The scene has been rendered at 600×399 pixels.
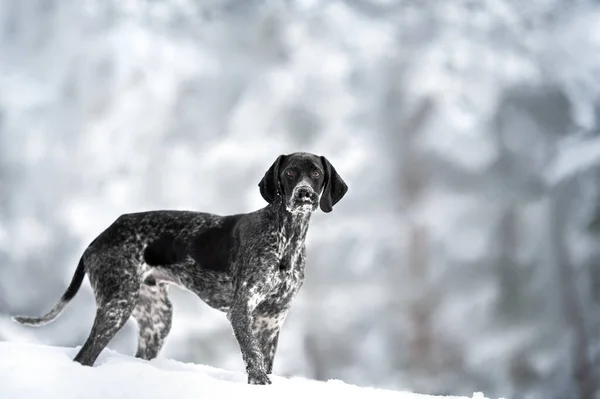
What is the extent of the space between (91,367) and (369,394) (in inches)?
80.1

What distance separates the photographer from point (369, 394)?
5348 mm

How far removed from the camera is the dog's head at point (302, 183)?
17.2 feet

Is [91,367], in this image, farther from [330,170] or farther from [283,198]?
[330,170]

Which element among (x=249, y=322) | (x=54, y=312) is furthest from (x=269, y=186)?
(x=54, y=312)

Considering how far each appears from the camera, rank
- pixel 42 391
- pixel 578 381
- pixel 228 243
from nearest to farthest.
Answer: pixel 42 391, pixel 228 243, pixel 578 381

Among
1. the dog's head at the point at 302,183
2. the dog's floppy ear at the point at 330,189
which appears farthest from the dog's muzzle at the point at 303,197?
the dog's floppy ear at the point at 330,189

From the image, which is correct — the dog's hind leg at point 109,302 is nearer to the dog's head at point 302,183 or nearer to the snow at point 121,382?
the snow at point 121,382

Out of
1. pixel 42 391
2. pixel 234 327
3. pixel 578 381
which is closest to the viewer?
pixel 42 391

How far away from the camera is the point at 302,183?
524 cm

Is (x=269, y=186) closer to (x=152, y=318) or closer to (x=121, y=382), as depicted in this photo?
(x=152, y=318)

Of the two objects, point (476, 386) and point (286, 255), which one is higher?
point (476, 386)

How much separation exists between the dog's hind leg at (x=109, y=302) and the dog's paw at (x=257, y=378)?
1251 mm

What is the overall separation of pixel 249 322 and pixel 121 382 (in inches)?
37.8

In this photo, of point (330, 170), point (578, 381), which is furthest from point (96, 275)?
point (578, 381)
